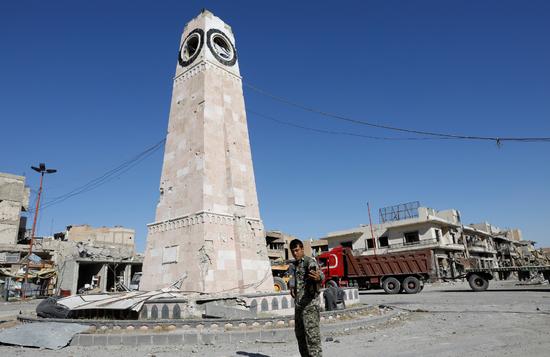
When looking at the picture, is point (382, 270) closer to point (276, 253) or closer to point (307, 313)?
point (307, 313)

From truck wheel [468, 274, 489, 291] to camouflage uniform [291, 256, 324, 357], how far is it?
2130cm

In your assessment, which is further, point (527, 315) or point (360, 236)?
point (360, 236)

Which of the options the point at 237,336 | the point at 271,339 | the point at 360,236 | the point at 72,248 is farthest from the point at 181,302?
the point at 360,236

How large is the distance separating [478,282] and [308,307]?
71.2ft

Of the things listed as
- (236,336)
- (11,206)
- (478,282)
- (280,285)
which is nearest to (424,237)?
(478,282)

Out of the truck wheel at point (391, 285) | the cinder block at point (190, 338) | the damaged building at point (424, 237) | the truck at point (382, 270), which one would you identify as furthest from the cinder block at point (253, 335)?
the damaged building at point (424, 237)

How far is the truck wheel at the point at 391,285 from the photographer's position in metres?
23.5

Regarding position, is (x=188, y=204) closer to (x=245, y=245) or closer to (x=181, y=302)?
(x=245, y=245)

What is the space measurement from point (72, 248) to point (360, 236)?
112ft

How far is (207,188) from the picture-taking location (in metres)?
13.1

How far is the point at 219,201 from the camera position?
13.4 metres

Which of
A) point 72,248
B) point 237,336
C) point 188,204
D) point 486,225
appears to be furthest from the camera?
point 486,225

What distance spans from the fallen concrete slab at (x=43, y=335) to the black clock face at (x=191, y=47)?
11.4 metres

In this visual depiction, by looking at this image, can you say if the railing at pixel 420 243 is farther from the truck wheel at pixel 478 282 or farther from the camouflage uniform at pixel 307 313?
the camouflage uniform at pixel 307 313
